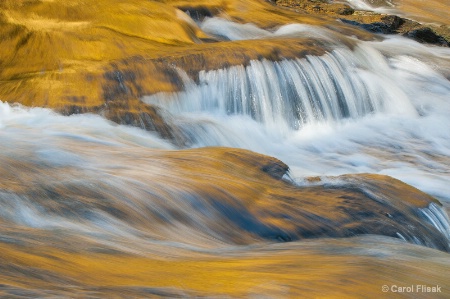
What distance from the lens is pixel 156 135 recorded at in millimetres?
6863

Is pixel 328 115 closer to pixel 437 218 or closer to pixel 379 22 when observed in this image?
pixel 437 218

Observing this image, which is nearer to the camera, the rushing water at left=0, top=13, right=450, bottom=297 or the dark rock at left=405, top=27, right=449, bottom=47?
the rushing water at left=0, top=13, right=450, bottom=297

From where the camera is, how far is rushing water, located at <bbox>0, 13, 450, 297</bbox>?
151 inches

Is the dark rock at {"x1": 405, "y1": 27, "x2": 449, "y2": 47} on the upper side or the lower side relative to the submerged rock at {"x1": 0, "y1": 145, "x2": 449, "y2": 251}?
upper

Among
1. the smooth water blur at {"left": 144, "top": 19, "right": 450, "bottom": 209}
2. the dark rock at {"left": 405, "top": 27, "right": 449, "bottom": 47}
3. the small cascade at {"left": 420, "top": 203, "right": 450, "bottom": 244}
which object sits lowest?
the smooth water blur at {"left": 144, "top": 19, "right": 450, "bottom": 209}

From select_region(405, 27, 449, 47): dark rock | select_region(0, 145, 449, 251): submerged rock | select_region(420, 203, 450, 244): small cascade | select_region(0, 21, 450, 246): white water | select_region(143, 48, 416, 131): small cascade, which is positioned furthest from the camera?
select_region(405, 27, 449, 47): dark rock

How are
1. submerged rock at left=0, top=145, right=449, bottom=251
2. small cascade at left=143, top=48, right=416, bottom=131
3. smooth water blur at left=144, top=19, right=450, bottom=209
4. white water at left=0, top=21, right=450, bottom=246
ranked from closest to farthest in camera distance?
submerged rock at left=0, top=145, right=449, bottom=251, white water at left=0, top=21, right=450, bottom=246, smooth water blur at left=144, top=19, right=450, bottom=209, small cascade at left=143, top=48, right=416, bottom=131

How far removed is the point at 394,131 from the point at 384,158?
1.03m

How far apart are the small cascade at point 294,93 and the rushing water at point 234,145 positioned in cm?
1

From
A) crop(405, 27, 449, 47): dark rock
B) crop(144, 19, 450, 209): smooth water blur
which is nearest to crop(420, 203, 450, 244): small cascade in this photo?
crop(144, 19, 450, 209): smooth water blur

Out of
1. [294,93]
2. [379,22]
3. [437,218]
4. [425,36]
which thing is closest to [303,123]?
[294,93]

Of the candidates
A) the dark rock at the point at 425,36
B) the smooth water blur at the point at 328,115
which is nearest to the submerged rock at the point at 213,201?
the smooth water blur at the point at 328,115

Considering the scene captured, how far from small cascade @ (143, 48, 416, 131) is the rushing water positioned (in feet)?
0.05

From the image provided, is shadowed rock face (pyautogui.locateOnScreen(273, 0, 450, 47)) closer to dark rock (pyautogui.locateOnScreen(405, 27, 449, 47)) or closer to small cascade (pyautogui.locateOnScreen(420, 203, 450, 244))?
dark rock (pyautogui.locateOnScreen(405, 27, 449, 47))
